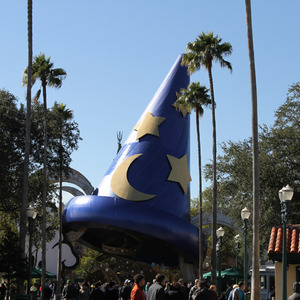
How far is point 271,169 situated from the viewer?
114 ft

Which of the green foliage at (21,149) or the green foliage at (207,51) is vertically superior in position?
the green foliage at (207,51)

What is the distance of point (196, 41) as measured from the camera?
32344 millimetres

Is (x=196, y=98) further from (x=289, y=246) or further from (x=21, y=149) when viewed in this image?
(x=289, y=246)

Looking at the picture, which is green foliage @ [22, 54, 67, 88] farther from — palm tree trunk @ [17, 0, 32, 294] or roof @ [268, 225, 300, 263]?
roof @ [268, 225, 300, 263]

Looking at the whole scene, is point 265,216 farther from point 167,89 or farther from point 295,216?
point 167,89

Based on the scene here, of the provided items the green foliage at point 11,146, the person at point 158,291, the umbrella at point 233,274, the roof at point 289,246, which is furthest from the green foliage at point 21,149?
the person at point 158,291

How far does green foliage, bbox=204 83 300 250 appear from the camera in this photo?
3472cm

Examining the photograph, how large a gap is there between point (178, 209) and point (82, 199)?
7.20 meters

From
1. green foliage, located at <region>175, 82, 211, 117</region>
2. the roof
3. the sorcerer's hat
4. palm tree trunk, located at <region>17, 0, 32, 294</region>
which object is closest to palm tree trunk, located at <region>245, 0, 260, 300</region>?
the roof

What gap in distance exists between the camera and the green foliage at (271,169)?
1367 inches

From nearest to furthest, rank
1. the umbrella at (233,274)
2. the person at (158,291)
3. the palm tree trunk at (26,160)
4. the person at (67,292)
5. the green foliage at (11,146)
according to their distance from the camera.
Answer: the person at (158,291)
the person at (67,292)
the palm tree trunk at (26,160)
the green foliage at (11,146)
the umbrella at (233,274)

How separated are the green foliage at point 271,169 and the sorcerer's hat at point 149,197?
5126 mm

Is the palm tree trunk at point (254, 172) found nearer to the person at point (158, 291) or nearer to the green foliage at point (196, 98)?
the person at point (158, 291)

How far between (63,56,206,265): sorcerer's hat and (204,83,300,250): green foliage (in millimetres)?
5126
